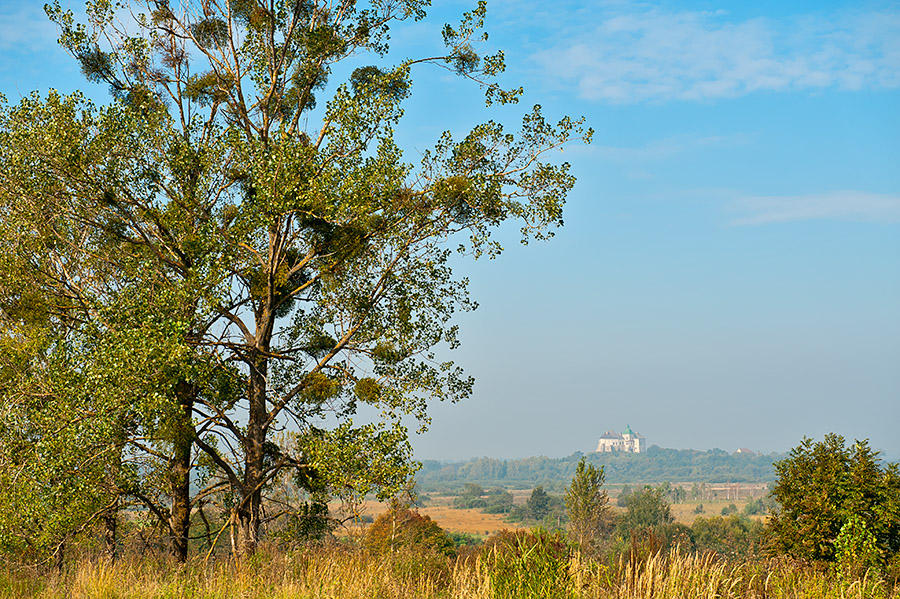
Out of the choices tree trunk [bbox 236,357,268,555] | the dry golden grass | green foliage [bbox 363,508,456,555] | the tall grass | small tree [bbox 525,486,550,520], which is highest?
tree trunk [bbox 236,357,268,555]

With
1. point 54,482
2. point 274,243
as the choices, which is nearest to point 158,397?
point 54,482

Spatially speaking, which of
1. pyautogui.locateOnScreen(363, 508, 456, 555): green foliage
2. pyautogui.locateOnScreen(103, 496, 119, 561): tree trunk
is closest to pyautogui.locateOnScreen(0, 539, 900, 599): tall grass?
pyautogui.locateOnScreen(363, 508, 456, 555): green foliage

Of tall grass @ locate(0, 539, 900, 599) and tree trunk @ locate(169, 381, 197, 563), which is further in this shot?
tree trunk @ locate(169, 381, 197, 563)

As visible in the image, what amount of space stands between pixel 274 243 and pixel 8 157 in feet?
15.4

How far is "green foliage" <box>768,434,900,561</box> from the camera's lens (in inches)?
730

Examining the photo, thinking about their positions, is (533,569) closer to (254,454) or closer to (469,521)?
(254,454)

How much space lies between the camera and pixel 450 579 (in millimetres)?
8773

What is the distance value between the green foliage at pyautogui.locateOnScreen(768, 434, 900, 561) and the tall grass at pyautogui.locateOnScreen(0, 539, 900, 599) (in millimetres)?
11243

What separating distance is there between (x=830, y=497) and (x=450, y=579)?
14371mm

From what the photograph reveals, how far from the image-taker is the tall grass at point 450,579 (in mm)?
6766

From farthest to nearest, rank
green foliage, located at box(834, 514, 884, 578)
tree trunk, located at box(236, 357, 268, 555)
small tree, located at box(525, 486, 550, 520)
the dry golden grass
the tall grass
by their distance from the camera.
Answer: small tree, located at box(525, 486, 550, 520), the dry golden grass, tree trunk, located at box(236, 357, 268, 555), green foliage, located at box(834, 514, 884, 578), the tall grass

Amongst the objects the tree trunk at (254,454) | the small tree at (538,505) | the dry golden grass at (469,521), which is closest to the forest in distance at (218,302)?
the tree trunk at (254,454)

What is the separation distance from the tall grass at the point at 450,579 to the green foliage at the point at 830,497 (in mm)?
11243

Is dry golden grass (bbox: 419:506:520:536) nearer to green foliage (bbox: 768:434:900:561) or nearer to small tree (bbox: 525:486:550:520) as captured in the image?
small tree (bbox: 525:486:550:520)
